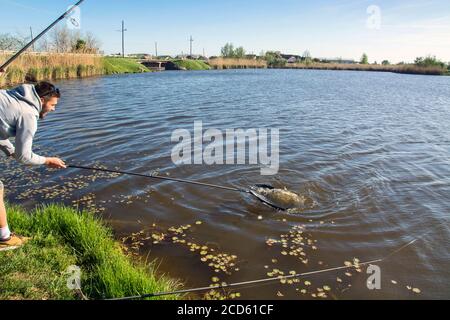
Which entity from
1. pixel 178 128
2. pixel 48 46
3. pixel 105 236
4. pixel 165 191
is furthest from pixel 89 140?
pixel 48 46

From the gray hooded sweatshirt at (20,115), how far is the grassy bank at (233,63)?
10457 centimetres

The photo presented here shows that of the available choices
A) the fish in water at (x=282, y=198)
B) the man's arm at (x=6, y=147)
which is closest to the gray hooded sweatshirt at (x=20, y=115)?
the man's arm at (x=6, y=147)

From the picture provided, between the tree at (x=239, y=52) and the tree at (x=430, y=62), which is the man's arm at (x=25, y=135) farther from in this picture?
the tree at (x=239, y=52)

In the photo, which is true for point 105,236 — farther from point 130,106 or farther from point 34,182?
point 130,106

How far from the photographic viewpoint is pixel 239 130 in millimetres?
16422

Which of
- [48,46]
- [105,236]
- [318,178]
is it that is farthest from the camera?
[48,46]

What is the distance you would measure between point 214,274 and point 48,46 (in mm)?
47078

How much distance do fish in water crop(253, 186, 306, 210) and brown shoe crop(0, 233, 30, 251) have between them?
5.38 metres

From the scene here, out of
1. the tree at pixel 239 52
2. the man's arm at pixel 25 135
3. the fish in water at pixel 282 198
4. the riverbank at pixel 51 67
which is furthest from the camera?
the tree at pixel 239 52

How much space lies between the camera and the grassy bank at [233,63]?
10631cm

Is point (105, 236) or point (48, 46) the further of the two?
point (48, 46)

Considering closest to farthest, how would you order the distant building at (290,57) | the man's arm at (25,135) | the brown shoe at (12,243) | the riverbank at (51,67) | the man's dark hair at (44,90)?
the man's arm at (25,135) < the man's dark hair at (44,90) < the brown shoe at (12,243) < the riverbank at (51,67) < the distant building at (290,57)

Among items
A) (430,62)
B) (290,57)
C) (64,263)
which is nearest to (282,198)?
(64,263)

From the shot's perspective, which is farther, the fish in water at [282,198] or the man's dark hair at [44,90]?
the fish in water at [282,198]
